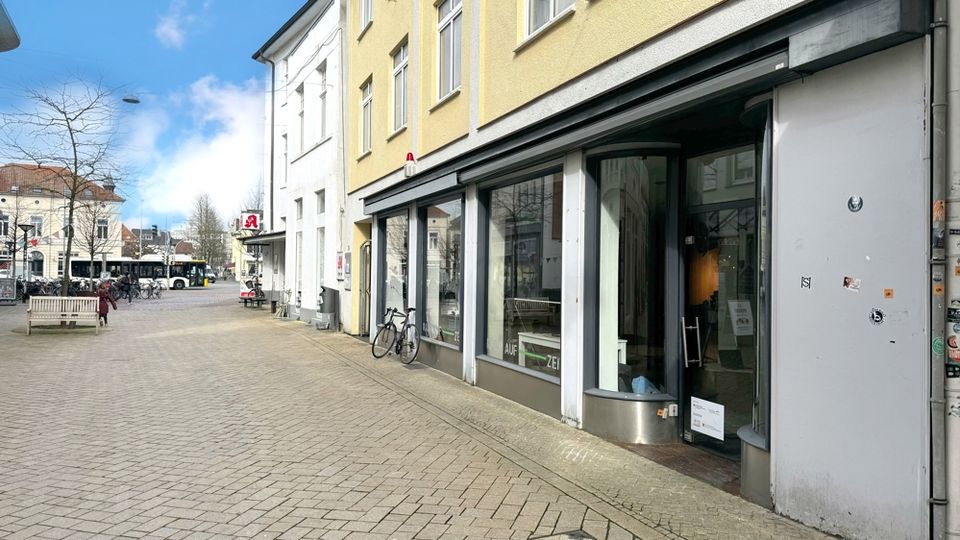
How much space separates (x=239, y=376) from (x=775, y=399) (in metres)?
8.15

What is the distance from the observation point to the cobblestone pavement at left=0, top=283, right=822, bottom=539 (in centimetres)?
410

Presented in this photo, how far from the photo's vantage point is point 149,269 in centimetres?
5194

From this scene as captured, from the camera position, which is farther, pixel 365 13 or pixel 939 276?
pixel 365 13

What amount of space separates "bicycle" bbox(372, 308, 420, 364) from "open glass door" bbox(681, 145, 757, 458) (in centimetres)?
593

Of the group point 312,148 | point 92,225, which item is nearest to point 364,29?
point 312,148

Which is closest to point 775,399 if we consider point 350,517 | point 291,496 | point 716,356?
point 716,356

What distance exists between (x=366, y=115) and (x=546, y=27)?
903 cm

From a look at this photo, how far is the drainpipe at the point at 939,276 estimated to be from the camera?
3.30m

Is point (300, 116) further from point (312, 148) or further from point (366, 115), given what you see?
point (366, 115)

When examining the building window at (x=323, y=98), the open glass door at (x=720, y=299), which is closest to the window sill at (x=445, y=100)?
the open glass door at (x=720, y=299)

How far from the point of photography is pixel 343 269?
640 inches

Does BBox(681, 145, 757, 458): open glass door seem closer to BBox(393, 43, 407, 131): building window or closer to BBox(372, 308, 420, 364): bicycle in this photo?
BBox(372, 308, 420, 364): bicycle

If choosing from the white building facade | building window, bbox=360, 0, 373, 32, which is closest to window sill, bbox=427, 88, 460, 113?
building window, bbox=360, 0, 373, 32

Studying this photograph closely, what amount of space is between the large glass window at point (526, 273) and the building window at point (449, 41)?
2.44 metres
